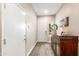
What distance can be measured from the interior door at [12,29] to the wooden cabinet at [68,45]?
2.13 feet

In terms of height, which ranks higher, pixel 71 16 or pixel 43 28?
pixel 71 16

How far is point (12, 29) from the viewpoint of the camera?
163 centimetres

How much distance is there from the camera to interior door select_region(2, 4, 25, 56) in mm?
1443

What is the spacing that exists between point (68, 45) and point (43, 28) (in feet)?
1.64

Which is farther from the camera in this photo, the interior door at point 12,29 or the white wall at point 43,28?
the white wall at point 43,28

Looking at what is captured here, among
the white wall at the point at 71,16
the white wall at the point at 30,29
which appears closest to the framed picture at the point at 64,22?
the white wall at the point at 71,16

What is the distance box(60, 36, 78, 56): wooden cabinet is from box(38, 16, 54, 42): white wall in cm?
27

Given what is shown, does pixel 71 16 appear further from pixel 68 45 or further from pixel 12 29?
→ pixel 12 29

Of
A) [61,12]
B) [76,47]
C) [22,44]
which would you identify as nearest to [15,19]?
[22,44]

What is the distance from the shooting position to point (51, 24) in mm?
1843

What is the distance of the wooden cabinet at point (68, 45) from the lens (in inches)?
69.1

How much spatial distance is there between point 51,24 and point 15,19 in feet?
1.90

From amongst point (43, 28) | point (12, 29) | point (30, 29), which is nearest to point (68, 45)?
point (43, 28)

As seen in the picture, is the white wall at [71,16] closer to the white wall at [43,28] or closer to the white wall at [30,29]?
the white wall at [43,28]
